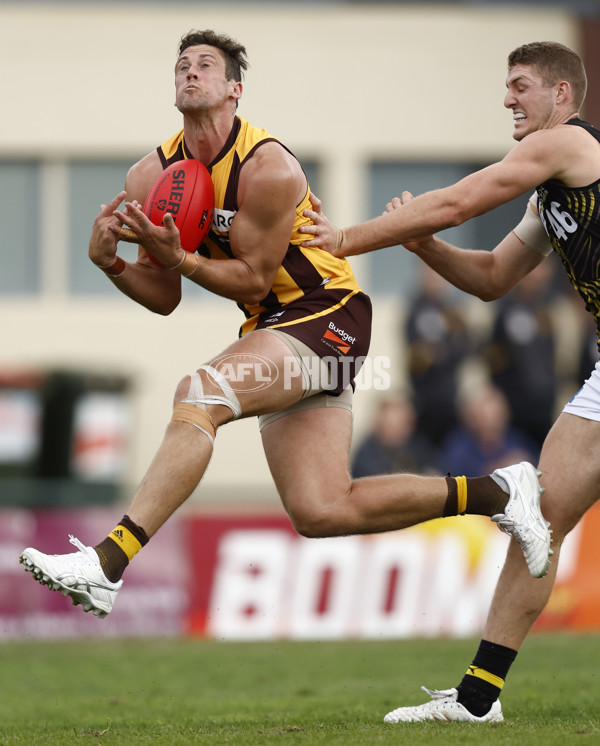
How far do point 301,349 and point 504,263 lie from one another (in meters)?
1.28

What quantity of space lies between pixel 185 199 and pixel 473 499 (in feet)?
6.29

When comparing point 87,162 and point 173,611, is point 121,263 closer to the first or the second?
point 173,611

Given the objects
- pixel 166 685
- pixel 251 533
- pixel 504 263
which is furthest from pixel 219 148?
pixel 251 533

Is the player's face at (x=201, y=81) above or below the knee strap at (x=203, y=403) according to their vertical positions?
above

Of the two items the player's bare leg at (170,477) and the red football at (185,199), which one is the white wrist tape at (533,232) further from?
the red football at (185,199)

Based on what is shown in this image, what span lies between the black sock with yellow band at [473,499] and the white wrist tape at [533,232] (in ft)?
4.11

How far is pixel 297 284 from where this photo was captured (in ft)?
20.4

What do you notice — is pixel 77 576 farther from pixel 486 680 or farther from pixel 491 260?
pixel 491 260

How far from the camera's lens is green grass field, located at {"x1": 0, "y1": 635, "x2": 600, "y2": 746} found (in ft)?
18.7

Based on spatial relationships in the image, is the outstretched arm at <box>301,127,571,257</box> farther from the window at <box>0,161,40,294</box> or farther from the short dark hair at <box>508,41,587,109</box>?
the window at <box>0,161,40,294</box>

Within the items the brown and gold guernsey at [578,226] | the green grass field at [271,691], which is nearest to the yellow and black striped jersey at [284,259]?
the brown and gold guernsey at [578,226]

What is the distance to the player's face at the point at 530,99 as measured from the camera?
234 inches

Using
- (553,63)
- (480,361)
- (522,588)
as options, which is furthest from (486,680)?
(480,361)

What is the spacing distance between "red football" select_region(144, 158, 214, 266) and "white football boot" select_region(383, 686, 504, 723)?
238 cm
